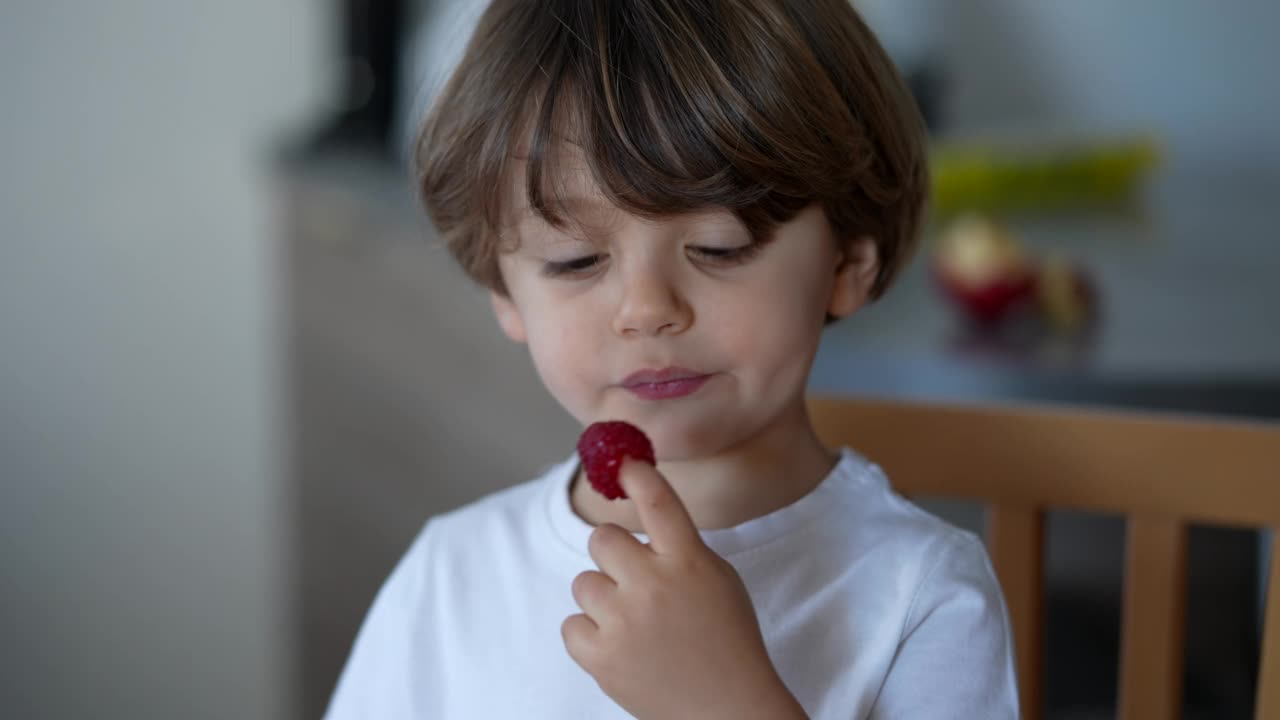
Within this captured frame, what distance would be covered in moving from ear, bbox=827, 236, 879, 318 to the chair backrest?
0.16m

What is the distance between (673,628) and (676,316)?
143mm

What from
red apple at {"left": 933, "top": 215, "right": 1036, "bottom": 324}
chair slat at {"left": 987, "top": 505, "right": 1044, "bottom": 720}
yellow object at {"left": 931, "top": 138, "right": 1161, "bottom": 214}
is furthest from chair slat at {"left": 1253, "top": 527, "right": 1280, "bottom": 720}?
yellow object at {"left": 931, "top": 138, "right": 1161, "bottom": 214}

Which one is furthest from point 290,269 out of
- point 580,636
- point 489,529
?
point 580,636

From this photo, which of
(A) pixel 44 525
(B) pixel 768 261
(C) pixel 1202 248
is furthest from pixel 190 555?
(B) pixel 768 261

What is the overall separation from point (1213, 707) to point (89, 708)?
1662 mm

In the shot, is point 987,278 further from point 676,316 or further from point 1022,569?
point 676,316

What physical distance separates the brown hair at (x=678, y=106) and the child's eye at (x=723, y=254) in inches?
0.5

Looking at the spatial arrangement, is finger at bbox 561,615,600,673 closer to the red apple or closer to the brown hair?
the brown hair

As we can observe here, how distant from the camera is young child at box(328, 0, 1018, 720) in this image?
59 centimetres

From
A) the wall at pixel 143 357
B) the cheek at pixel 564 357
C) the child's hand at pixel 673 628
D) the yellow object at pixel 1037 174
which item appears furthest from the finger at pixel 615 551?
the wall at pixel 143 357

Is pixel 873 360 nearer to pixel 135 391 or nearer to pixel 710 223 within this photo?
pixel 710 223

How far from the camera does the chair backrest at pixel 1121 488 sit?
0.78m

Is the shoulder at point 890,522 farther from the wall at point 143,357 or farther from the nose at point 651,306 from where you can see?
the wall at point 143,357

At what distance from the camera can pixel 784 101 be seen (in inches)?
25.1
